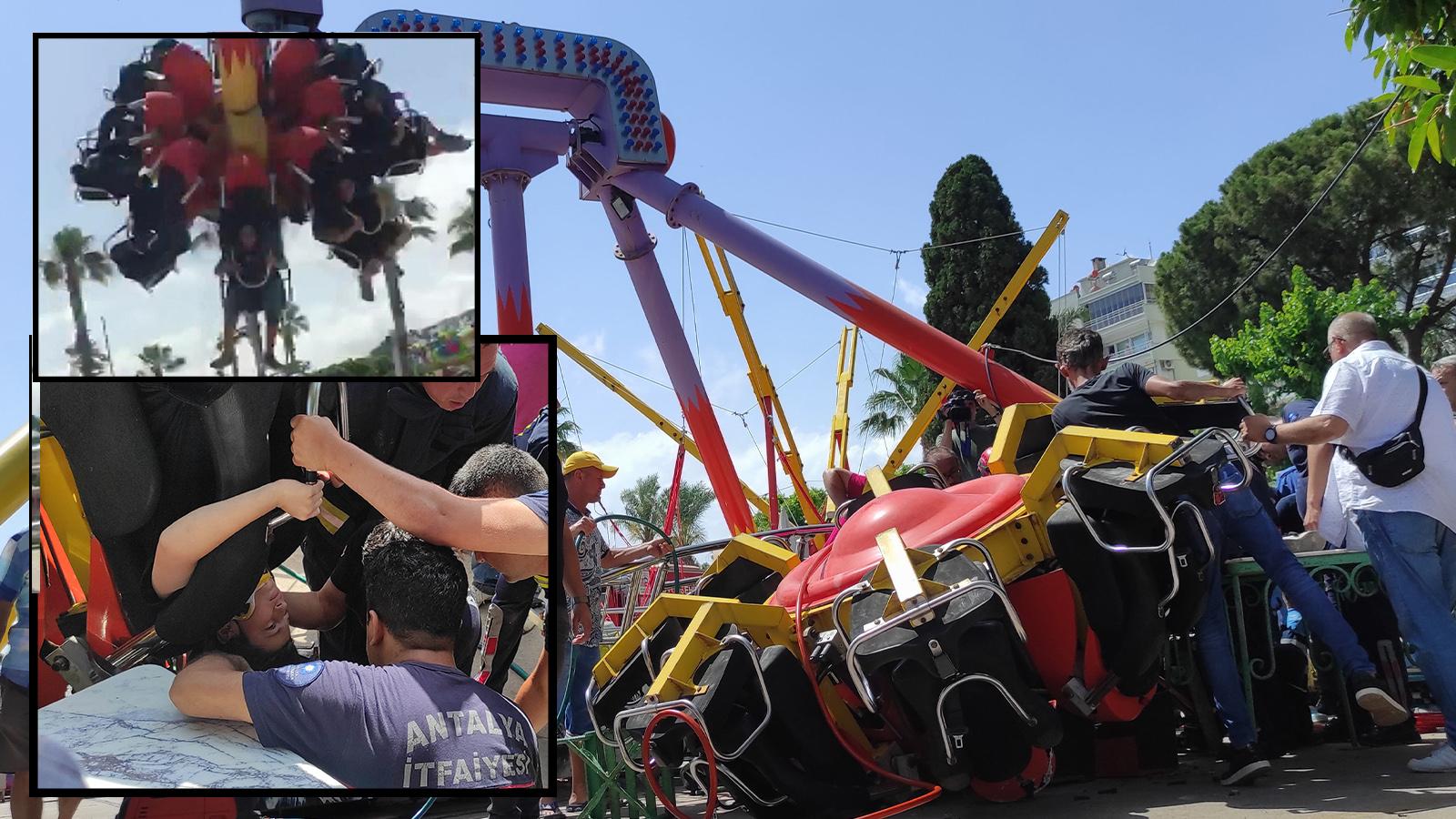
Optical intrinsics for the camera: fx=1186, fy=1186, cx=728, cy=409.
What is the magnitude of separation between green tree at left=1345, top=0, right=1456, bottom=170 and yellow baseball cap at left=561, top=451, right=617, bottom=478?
336cm

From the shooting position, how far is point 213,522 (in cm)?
297

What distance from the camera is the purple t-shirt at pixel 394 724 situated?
293 cm

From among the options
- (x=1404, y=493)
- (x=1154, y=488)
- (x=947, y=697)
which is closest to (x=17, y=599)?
(x=947, y=697)

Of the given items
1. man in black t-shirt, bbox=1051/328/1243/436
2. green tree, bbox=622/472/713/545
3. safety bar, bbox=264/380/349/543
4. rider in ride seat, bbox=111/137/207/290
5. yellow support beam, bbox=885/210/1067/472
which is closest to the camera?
rider in ride seat, bbox=111/137/207/290

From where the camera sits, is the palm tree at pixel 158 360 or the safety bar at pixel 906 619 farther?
the safety bar at pixel 906 619

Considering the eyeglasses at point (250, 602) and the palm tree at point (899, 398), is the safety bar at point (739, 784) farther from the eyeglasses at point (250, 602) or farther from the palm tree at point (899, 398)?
the palm tree at point (899, 398)

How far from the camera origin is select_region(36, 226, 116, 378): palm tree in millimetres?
2725

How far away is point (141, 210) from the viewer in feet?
8.98

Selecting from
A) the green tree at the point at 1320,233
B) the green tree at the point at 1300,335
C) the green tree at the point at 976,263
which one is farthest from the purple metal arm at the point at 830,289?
the green tree at the point at 1320,233

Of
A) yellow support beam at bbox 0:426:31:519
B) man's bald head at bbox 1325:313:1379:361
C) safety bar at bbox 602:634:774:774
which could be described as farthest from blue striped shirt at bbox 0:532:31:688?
man's bald head at bbox 1325:313:1379:361

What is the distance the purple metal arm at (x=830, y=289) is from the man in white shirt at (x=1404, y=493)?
4.16 metres

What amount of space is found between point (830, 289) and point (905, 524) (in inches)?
240

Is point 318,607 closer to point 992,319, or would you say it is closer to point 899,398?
point 992,319

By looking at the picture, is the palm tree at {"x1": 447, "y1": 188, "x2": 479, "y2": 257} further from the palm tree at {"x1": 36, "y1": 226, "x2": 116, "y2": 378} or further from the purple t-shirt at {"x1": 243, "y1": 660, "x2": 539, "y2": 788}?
the purple t-shirt at {"x1": 243, "y1": 660, "x2": 539, "y2": 788}
